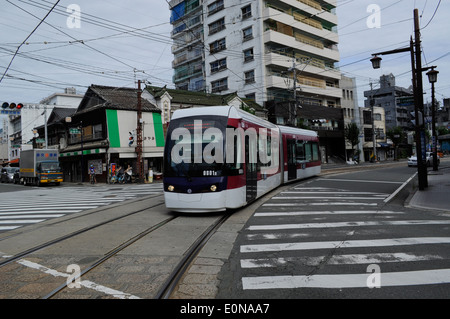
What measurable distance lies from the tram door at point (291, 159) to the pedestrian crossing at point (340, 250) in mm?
6851

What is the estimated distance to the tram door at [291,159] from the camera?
1614 centimetres

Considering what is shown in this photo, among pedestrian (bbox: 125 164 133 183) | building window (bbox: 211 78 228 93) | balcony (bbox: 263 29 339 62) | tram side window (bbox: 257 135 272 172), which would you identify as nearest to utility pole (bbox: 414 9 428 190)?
tram side window (bbox: 257 135 272 172)

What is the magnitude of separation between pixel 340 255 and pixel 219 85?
43649mm

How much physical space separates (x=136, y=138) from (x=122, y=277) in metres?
26.0

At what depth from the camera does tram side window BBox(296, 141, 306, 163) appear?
17430 millimetres

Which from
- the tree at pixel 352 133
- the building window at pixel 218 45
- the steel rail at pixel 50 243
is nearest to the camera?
the steel rail at pixel 50 243

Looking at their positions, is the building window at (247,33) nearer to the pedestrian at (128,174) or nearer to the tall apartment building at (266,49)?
the tall apartment building at (266,49)

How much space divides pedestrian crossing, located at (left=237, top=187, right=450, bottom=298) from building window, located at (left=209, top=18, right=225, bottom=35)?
140ft

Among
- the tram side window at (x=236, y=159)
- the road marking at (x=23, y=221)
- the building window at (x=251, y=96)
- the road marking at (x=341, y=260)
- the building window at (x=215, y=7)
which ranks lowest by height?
the road marking at (x=23, y=221)

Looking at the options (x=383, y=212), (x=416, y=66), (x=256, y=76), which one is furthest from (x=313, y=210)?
(x=256, y=76)

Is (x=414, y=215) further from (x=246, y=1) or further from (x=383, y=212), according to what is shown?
(x=246, y=1)

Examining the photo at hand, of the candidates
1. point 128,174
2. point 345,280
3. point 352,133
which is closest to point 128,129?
point 128,174

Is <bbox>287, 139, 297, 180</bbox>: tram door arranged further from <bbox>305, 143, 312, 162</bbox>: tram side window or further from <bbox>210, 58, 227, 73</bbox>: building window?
<bbox>210, 58, 227, 73</bbox>: building window

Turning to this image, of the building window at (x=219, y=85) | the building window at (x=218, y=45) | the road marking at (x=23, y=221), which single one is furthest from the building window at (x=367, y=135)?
the road marking at (x=23, y=221)
